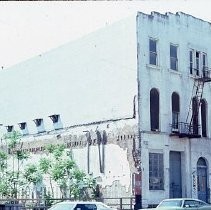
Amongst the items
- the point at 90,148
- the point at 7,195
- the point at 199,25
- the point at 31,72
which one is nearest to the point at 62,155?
the point at 90,148

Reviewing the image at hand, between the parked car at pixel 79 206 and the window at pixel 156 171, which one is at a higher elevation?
the window at pixel 156 171

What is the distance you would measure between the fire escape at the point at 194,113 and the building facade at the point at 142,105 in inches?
2.6

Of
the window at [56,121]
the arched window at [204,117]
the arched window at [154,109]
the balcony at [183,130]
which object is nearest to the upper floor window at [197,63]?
the arched window at [204,117]

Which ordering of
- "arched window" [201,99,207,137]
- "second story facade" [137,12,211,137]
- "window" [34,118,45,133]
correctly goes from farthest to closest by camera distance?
"window" [34,118,45,133]
"arched window" [201,99,207,137]
"second story facade" [137,12,211,137]

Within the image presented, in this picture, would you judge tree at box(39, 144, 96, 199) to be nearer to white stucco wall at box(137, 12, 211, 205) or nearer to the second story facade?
white stucco wall at box(137, 12, 211, 205)

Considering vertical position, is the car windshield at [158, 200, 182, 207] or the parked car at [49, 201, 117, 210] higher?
the parked car at [49, 201, 117, 210]

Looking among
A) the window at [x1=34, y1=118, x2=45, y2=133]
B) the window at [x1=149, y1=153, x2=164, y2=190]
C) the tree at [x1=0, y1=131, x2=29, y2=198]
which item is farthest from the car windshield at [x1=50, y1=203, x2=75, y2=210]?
the window at [x1=34, y1=118, x2=45, y2=133]

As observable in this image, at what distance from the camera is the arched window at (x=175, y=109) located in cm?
3169

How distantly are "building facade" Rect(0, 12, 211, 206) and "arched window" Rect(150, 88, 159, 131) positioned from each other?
0.06 meters

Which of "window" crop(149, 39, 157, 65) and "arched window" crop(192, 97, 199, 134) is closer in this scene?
"window" crop(149, 39, 157, 65)

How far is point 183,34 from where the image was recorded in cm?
3328

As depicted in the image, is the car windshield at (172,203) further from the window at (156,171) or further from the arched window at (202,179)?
the arched window at (202,179)

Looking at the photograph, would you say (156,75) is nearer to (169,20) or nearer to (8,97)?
(169,20)

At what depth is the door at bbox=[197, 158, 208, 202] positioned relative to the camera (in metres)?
32.4
